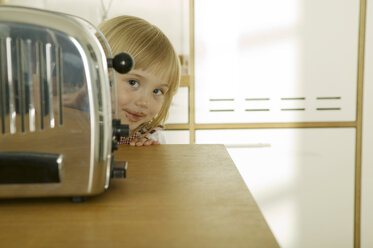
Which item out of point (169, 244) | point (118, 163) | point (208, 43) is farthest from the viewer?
point (208, 43)

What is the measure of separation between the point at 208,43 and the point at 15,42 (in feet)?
5.35

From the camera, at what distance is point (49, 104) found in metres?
0.51

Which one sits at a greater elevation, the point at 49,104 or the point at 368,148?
the point at 49,104

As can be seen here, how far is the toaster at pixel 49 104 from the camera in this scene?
0.49 m

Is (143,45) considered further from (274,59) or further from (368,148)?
(368,148)

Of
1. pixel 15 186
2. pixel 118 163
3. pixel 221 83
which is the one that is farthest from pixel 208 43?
pixel 15 186

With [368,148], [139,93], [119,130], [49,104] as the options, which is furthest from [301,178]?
[49,104]

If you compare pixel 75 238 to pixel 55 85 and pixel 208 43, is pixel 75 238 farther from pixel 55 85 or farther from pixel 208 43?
pixel 208 43

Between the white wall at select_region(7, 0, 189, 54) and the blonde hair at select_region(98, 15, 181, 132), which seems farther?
the white wall at select_region(7, 0, 189, 54)

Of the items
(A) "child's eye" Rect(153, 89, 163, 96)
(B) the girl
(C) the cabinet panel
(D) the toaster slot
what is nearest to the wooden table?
(D) the toaster slot

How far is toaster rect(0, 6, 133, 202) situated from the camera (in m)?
0.49

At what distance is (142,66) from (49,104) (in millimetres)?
626

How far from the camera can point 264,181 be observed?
7.11 feet

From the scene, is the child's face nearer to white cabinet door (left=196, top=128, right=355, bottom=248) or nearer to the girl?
the girl
